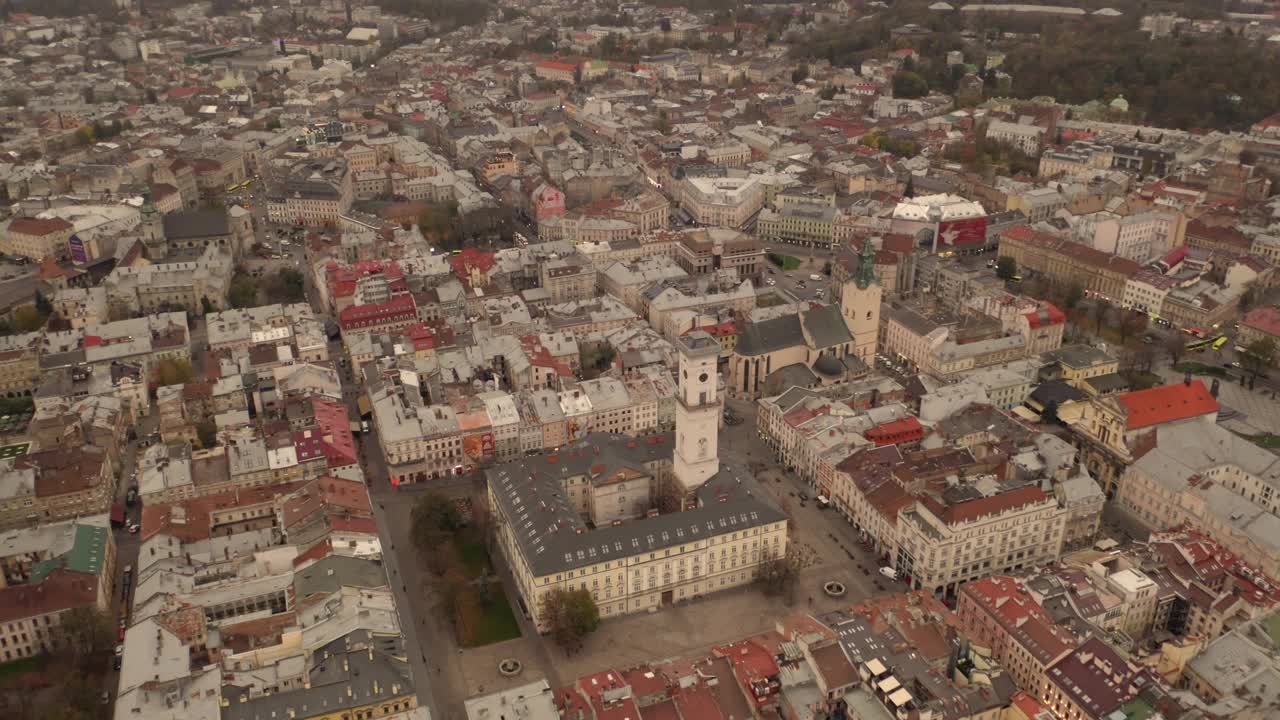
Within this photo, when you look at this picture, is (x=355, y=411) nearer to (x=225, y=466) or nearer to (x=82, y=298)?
(x=225, y=466)

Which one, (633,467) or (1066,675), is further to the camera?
(633,467)

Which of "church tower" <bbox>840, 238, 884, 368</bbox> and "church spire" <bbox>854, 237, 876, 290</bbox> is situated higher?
"church spire" <bbox>854, 237, 876, 290</bbox>

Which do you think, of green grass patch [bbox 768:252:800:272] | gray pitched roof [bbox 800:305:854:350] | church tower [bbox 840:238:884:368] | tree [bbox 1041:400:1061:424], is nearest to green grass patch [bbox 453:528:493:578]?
gray pitched roof [bbox 800:305:854:350]

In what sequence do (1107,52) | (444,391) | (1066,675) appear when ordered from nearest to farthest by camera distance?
(1066,675) → (444,391) → (1107,52)

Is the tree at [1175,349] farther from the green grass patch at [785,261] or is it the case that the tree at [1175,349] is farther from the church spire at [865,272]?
the green grass patch at [785,261]

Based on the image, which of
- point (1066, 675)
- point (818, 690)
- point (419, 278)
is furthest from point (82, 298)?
point (1066, 675)

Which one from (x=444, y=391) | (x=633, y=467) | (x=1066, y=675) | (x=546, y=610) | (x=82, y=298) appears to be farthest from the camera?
(x=82, y=298)

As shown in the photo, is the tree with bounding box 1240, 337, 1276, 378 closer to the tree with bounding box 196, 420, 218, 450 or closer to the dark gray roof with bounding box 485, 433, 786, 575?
the dark gray roof with bounding box 485, 433, 786, 575
